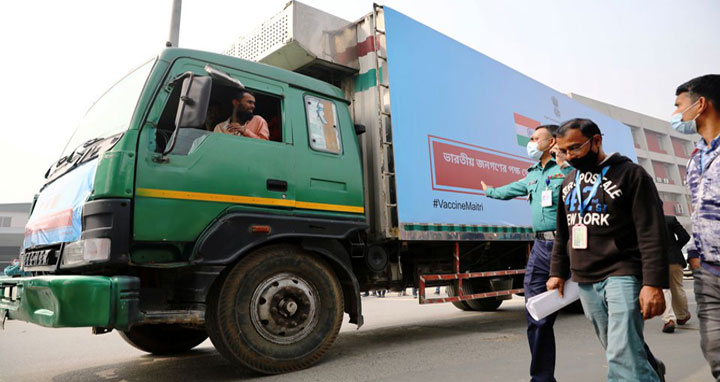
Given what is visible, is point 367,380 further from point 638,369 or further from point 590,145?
point 590,145

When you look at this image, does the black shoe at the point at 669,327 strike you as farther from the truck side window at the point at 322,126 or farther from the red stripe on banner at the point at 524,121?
the truck side window at the point at 322,126

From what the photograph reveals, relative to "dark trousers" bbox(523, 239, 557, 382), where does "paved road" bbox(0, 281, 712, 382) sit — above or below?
below

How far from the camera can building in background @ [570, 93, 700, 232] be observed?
39.4m

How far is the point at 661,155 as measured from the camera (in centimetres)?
4147

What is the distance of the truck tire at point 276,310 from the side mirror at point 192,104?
1.12m

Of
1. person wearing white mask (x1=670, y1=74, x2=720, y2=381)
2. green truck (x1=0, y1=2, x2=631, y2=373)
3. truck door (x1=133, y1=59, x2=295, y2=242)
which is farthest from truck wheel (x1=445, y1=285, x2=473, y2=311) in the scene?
person wearing white mask (x1=670, y1=74, x2=720, y2=381)

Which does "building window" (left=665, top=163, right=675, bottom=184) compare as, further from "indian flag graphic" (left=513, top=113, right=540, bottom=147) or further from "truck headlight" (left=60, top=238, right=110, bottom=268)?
"truck headlight" (left=60, top=238, right=110, bottom=268)

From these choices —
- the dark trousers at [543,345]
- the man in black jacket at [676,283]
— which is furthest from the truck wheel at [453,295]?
the dark trousers at [543,345]

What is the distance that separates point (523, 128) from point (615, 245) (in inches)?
196

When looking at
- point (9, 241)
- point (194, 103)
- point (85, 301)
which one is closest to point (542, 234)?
point (194, 103)

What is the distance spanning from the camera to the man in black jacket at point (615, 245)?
2.13 meters

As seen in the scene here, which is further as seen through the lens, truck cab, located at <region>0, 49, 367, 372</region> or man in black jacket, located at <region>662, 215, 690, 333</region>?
man in black jacket, located at <region>662, 215, 690, 333</region>

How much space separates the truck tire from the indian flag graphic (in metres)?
4.01

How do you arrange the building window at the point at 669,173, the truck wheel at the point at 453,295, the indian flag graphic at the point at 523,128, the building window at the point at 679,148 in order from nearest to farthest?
the truck wheel at the point at 453,295 < the indian flag graphic at the point at 523,128 < the building window at the point at 669,173 < the building window at the point at 679,148
